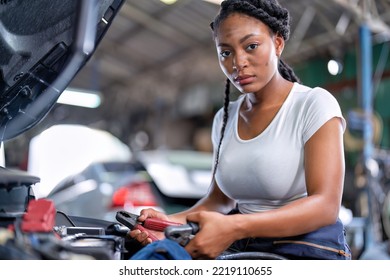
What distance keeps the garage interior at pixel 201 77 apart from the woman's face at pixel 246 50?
305mm

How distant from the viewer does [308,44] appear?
6965mm

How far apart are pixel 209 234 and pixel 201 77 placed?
983cm

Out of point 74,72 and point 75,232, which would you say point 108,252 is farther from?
point 74,72

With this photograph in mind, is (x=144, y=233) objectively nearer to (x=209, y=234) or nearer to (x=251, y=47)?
(x=209, y=234)

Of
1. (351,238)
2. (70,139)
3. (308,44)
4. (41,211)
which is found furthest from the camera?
(308,44)

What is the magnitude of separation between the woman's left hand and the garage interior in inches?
28.7

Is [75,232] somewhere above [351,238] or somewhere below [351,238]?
above

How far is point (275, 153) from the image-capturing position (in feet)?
3.92

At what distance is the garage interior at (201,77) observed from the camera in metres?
3.47

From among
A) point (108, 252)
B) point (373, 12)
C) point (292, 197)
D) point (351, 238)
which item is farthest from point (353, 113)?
point (108, 252)

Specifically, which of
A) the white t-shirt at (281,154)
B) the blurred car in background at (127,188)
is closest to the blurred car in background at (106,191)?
the blurred car in background at (127,188)

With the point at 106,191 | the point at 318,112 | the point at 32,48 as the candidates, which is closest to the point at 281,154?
the point at 318,112

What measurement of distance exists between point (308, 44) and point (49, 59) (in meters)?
6.20

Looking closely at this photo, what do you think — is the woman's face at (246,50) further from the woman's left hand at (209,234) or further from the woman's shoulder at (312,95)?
the woman's left hand at (209,234)
